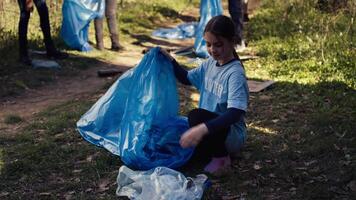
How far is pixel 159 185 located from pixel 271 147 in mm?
1093

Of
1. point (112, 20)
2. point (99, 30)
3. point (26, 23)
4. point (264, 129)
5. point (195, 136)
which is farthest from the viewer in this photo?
point (112, 20)

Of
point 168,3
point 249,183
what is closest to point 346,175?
point 249,183

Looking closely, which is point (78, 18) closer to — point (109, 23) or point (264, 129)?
point (109, 23)

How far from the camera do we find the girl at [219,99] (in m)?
2.66

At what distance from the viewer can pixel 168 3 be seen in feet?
39.8

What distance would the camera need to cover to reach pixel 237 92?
275 cm

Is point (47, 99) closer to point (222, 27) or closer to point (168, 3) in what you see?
point (222, 27)

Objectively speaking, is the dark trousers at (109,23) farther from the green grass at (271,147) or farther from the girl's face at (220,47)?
the girl's face at (220,47)

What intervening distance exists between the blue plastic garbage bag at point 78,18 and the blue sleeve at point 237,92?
512 cm

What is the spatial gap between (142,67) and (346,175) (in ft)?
4.67

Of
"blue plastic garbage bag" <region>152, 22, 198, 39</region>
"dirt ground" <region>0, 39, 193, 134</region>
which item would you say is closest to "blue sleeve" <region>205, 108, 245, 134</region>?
"dirt ground" <region>0, 39, 193, 134</region>

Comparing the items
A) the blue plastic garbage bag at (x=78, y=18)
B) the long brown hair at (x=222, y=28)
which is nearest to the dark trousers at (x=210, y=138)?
the long brown hair at (x=222, y=28)

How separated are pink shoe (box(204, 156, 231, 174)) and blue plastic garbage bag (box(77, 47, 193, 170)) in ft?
0.51

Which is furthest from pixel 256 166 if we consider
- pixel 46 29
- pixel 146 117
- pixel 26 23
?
pixel 46 29
